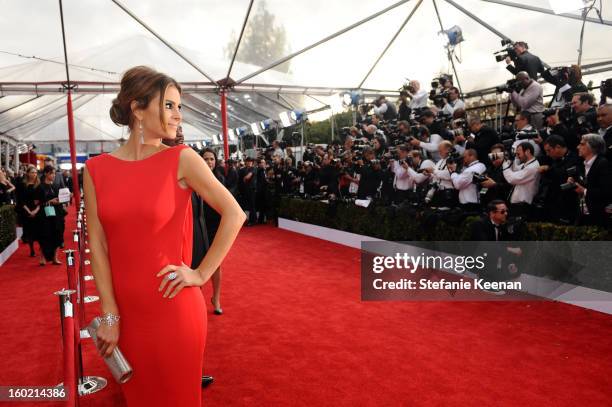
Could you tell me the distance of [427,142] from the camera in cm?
871

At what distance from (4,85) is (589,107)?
45.8ft

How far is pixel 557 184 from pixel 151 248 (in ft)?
18.6

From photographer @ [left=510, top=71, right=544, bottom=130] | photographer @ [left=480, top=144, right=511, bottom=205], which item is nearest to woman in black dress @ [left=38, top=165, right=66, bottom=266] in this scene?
photographer @ [left=480, top=144, right=511, bottom=205]

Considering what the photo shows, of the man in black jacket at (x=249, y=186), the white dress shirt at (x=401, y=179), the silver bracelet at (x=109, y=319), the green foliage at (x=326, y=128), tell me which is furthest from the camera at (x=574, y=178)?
the green foliage at (x=326, y=128)

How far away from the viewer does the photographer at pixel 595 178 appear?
534 centimetres

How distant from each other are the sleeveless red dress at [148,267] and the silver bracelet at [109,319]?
27 millimetres

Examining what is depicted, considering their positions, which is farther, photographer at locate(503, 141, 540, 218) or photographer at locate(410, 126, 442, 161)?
photographer at locate(410, 126, 442, 161)

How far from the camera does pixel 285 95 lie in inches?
686

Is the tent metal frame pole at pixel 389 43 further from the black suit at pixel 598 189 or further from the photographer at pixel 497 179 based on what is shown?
the black suit at pixel 598 189

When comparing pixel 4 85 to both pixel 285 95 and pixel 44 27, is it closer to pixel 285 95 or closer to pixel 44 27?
pixel 44 27

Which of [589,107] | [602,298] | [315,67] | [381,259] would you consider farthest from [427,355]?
[315,67]

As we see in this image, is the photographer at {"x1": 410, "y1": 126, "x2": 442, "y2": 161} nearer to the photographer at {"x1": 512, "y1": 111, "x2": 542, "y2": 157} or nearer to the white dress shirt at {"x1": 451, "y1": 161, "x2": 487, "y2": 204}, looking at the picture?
the white dress shirt at {"x1": 451, "y1": 161, "x2": 487, "y2": 204}

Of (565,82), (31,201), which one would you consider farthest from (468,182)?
(31,201)

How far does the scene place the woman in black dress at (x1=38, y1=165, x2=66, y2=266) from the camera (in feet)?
29.9
